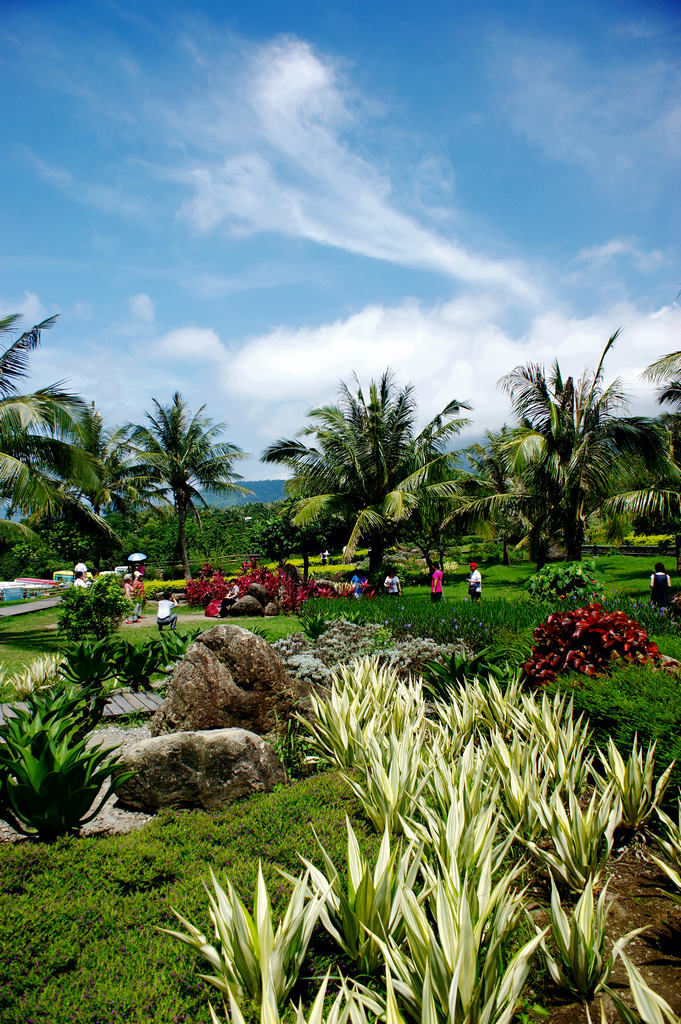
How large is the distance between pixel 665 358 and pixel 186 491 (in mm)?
18526

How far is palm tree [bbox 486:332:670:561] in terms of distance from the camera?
1262cm

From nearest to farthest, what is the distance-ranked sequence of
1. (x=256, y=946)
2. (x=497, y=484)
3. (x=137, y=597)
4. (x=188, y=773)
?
(x=256, y=946) < (x=188, y=773) < (x=137, y=597) < (x=497, y=484)

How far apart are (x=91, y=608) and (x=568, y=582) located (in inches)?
343

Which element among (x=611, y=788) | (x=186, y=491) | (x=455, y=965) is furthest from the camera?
(x=186, y=491)

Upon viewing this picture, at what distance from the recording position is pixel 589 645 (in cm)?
500

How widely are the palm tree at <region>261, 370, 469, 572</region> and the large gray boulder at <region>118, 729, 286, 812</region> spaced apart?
12117mm

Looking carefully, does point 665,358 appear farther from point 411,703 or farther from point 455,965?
point 455,965

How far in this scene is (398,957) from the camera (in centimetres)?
201

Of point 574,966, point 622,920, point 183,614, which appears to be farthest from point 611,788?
point 183,614

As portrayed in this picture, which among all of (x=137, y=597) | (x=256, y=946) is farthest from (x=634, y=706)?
(x=137, y=597)

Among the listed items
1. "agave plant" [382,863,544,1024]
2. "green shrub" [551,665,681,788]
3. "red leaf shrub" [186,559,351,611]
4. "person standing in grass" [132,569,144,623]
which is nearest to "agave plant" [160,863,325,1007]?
"agave plant" [382,863,544,1024]

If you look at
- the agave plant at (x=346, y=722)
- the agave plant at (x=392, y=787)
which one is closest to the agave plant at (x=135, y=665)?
the agave plant at (x=346, y=722)

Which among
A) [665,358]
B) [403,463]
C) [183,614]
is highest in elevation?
[665,358]

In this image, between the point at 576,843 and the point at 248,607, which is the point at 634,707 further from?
the point at 248,607
